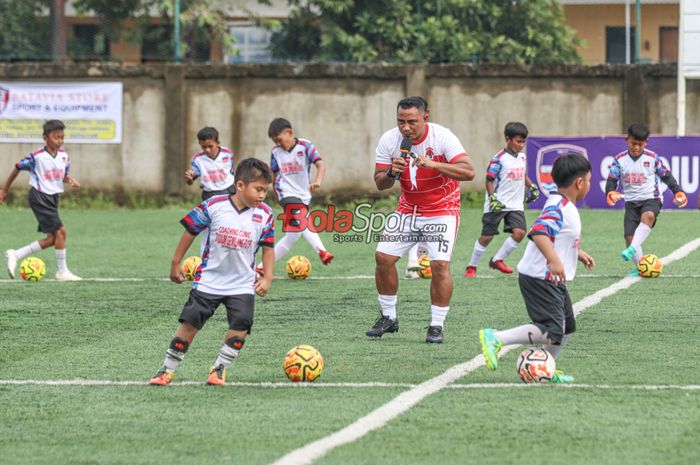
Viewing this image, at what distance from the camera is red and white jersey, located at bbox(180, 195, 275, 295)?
838cm

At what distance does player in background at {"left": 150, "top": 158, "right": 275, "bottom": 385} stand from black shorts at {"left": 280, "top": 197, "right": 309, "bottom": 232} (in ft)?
22.8

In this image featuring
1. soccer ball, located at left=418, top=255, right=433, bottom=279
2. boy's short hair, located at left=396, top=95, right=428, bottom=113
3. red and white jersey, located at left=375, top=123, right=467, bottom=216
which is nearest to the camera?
boy's short hair, located at left=396, top=95, right=428, bottom=113

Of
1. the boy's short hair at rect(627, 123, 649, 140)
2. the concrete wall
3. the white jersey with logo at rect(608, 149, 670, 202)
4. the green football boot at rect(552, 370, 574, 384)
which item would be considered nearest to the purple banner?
the concrete wall

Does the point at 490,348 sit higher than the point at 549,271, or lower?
lower

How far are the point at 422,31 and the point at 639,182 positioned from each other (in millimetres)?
12523

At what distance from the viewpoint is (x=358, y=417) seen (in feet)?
23.5

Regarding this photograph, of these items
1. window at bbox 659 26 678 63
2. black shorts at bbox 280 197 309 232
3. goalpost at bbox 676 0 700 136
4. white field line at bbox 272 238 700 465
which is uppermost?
window at bbox 659 26 678 63

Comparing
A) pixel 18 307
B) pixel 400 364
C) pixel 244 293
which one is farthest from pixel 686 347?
pixel 18 307

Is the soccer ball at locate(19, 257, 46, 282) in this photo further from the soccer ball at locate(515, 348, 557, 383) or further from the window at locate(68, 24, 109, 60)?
the window at locate(68, 24, 109, 60)

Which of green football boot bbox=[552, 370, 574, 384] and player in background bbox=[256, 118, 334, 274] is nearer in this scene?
green football boot bbox=[552, 370, 574, 384]

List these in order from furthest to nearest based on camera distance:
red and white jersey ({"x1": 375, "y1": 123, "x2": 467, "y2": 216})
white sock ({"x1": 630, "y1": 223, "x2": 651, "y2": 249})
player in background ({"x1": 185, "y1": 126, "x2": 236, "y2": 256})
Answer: player in background ({"x1": 185, "y1": 126, "x2": 236, "y2": 256})
white sock ({"x1": 630, "y1": 223, "x2": 651, "y2": 249})
red and white jersey ({"x1": 375, "y1": 123, "x2": 467, "y2": 216})

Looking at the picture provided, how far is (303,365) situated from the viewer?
8375 millimetres

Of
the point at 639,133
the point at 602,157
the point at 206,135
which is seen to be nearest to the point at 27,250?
the point at 206,135

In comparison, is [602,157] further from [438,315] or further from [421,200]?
[438,315]
